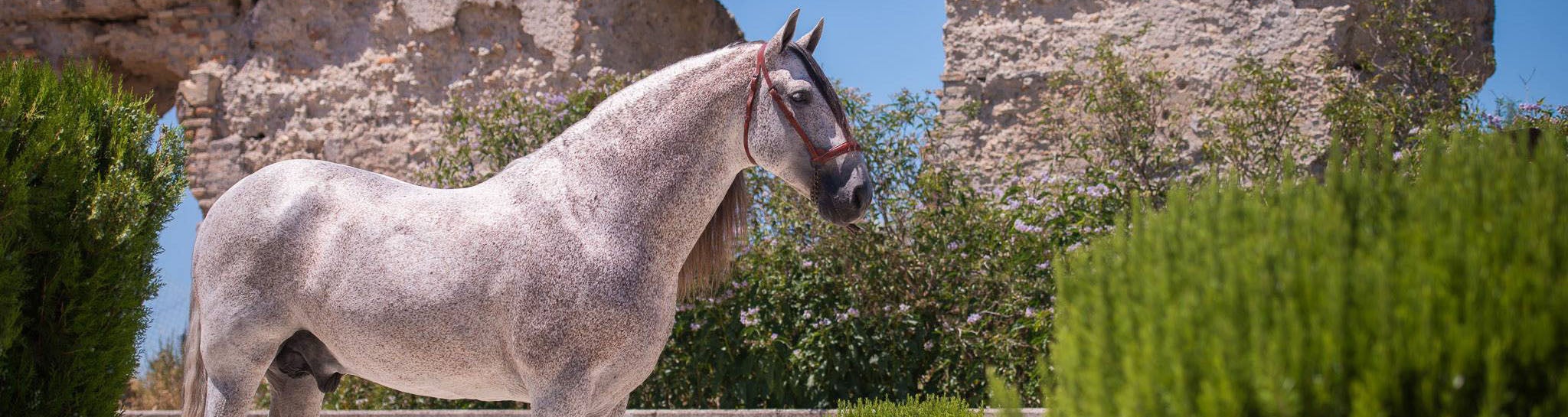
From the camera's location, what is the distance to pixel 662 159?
96.8 inches

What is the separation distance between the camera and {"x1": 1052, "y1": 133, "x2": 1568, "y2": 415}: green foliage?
111 centimetres

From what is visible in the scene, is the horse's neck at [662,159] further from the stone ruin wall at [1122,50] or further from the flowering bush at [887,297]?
the stone ruin wall at [1122,50]

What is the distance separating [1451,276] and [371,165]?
8047mm

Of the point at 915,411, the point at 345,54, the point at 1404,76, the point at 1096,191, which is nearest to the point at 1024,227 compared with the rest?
the point at 1096,191

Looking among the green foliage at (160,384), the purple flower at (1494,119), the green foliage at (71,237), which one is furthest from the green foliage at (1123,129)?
the green foliage at (160,384)

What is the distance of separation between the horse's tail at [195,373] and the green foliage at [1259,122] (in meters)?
5.07

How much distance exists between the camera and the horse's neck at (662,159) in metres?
2.42

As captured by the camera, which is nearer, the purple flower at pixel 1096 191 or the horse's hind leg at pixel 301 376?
the horse's hind leg at pixel 301 376

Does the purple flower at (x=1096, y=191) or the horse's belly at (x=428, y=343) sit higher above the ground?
the purple flower at (x=1096, y=191)

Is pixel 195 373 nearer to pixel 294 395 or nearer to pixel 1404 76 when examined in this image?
pixel 294 395

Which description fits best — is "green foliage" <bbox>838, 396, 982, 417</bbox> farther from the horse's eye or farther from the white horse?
the horse's eye

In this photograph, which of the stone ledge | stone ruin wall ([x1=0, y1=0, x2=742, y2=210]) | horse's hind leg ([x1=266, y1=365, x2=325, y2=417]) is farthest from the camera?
stone ruin wall ([x1=0, y1=0, x2=742, y2=210])

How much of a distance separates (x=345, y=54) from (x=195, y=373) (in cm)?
602

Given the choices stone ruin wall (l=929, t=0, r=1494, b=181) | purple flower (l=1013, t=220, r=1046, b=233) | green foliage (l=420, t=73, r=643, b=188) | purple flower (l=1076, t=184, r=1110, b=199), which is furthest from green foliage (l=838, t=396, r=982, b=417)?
green foliage (l=420, t=73, r=643, b=188)
